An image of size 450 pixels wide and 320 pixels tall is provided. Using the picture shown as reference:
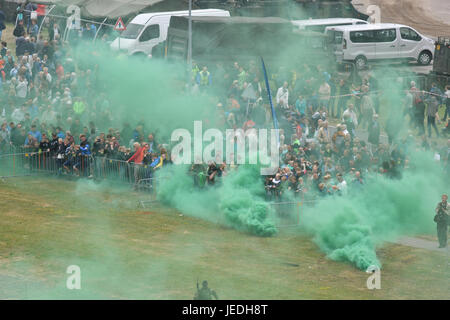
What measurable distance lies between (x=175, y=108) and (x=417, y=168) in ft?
26.2

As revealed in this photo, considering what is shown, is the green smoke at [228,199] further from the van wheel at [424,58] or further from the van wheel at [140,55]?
the van wheel at [424,58]

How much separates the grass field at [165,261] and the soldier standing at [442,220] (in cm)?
61

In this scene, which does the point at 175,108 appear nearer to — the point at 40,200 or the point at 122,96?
the point at 122,96

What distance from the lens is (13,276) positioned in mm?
16016

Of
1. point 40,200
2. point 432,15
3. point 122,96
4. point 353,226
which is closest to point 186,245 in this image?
point 353,226

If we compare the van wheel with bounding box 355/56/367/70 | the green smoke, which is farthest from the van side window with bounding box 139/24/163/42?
the green smoke

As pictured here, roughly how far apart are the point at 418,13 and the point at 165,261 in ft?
96.7

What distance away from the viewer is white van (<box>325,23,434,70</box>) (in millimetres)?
31422

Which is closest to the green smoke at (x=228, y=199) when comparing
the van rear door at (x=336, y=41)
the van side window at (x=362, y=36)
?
the van rear door at (x=336, y=41)

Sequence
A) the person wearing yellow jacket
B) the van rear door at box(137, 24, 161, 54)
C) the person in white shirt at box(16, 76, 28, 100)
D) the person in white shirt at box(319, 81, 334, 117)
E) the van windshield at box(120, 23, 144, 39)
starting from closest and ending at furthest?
the person wearing yellow jacket
the person in white shirt at box(319, 81, 334, 117)
the person in white shirt at box(16, 76, 28, 100)
the van rear door at box(137, 24, 161, 54)
the van windshield at box(120, 23, 144, 39)

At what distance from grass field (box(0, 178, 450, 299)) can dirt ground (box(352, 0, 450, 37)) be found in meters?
22.8

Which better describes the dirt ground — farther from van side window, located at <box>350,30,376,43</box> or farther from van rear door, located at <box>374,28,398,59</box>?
van side window, located at <box>350,30,376,43</box>

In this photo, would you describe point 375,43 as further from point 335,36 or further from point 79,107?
point 79,107
